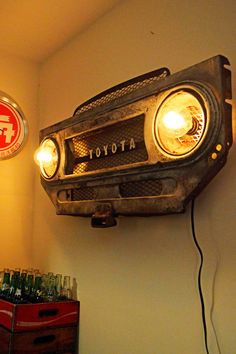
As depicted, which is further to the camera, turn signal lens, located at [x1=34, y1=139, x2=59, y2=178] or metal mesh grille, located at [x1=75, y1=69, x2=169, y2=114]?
turn signal lens, located at [x1=34, y1=139, x2=59, y2=178]

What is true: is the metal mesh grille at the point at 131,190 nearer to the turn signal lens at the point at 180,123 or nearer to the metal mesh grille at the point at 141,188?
the metal mesh grille at the point at 141,188

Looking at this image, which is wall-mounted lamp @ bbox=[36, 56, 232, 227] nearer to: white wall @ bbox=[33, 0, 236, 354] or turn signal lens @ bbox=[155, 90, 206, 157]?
turn signal lens @ bbox=[155, 90, 206, 157]

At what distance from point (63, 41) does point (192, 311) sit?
5.64ft

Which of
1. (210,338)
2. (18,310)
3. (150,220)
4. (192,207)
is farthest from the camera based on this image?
(18,310)

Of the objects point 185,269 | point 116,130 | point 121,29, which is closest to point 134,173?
point 116,130

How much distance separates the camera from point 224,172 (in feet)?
4.42

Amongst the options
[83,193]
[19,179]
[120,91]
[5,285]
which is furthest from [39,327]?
[120,91]

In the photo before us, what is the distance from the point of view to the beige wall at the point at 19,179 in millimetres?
2412

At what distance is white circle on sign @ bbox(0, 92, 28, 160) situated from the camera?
2.45m

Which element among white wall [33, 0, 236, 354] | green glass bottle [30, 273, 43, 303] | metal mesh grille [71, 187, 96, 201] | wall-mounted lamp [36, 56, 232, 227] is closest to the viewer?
wall-mounted lamp [36, 56, 232, 227]

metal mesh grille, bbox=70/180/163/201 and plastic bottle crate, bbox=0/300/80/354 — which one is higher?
metal mesh grille, bbox=70/180/163/201

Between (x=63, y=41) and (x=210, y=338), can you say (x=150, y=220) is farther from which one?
(x=63, y=41)

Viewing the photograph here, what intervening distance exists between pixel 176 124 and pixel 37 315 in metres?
1.15

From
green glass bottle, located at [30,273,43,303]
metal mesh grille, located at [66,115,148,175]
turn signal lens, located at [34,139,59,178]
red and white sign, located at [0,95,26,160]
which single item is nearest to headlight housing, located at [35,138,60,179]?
turn signal lens, located at [34,139,59,178]
